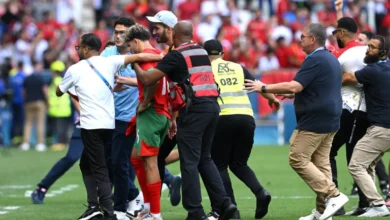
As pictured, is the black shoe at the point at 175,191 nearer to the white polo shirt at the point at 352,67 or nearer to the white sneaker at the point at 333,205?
the white polo shirt at the point at 352,67

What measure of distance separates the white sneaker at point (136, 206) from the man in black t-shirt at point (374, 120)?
2.73 meters

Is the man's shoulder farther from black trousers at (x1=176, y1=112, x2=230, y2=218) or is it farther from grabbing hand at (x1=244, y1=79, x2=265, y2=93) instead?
grabbing hand at (x1=244, y1=79, x2=265, y2=93)

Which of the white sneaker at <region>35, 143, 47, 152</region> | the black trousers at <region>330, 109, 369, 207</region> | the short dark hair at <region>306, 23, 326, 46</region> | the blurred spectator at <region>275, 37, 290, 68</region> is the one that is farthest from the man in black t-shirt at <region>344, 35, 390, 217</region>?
the white sneaker at <region>35, 143, 47, 152</region>

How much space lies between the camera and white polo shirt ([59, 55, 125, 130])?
10.7m

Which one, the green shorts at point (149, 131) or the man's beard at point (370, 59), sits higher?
the man's beard at point (370, 59)

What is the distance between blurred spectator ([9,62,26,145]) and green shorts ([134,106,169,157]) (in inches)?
699

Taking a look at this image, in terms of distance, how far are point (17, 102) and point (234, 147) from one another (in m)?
17.1

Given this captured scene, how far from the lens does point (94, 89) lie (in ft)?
35.3

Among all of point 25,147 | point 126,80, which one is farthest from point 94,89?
point 25,147

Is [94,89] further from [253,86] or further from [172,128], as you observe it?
[253,86]

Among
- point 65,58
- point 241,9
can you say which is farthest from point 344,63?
point 241,9

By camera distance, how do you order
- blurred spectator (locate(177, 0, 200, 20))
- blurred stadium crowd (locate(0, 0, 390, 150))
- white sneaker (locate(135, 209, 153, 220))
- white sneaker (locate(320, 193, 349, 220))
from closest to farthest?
white sneaker (locate(320, 193, 349, 220)) < white sneaker (locate(135, 209, 153, 220)) < blurred stadium crowd (locate(0, 0, 390, 150)) < blurred spectator (locate(177, 0, 200, 20))

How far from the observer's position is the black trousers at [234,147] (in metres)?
11.6

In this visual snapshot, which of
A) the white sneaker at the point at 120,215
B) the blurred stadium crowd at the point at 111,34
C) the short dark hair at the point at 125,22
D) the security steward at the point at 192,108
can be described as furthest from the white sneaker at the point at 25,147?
the security steward at the point at 192,108
